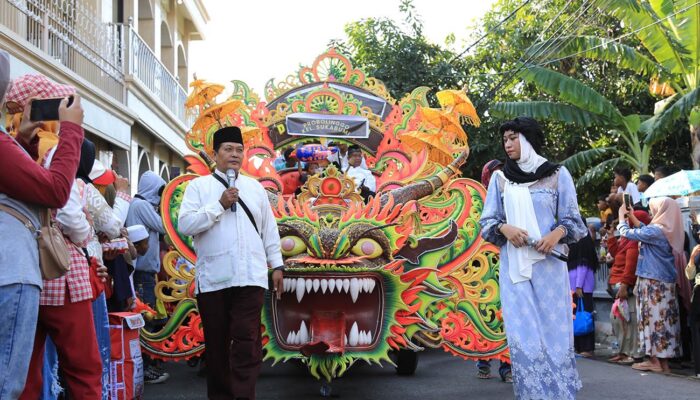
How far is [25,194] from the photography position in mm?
3393

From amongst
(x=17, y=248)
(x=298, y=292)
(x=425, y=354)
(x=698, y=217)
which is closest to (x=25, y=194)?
(x=17, y=248)

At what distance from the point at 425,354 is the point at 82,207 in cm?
662

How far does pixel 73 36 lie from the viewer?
1265 centimetres

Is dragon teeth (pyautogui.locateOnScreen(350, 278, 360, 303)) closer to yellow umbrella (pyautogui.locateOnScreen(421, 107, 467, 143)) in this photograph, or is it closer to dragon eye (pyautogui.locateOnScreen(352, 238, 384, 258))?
dragon eye (pyautogui.locateOnScreen(352, 238, 384, 258))

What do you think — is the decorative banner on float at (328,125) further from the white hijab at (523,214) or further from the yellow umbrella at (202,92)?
the white hijab at (523,214)

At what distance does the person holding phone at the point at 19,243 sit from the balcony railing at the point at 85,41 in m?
5.22

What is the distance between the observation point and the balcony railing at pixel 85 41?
10.8 m

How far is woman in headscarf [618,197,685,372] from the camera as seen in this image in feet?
28.4

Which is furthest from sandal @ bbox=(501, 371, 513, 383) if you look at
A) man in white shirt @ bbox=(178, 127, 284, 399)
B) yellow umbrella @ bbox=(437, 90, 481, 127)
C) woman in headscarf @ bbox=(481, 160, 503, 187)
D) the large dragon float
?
man in white shirt @ bbox=(178, 127, 284, 399)

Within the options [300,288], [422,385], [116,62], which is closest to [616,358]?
[422,385]

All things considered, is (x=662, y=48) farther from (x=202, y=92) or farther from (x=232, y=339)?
(x=232, y=339)

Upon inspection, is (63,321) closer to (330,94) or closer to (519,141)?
(519,141)

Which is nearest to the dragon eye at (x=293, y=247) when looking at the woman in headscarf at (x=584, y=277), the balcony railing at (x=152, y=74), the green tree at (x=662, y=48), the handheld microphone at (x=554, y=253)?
the handheld microphone at (x=554, y=253)

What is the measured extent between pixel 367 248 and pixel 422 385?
6.34 feet
